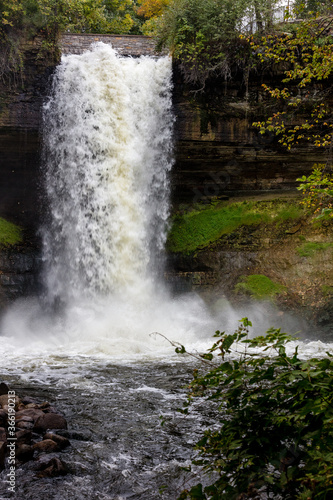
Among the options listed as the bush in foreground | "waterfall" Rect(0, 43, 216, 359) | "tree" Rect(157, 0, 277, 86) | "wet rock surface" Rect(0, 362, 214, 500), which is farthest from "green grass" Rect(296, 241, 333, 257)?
the bush in foreground

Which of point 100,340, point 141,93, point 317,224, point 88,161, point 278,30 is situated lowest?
point 100,340

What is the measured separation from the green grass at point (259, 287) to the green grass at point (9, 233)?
6.75 m

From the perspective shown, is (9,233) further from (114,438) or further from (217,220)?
(114,438)

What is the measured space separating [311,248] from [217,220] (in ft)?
9.64

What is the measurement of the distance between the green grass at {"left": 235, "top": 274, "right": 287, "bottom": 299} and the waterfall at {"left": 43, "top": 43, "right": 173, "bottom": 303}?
258 centimetres

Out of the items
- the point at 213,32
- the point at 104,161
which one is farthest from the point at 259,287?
the point at 213,32

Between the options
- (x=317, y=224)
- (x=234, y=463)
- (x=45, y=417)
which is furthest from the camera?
(x=317, y=224)

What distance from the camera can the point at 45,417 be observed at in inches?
175

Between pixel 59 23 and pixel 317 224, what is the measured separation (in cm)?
932

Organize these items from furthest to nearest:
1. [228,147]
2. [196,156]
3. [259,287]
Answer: [196,156], [228,147], [259,287]

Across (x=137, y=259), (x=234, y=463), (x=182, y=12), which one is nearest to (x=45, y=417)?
(x=234, y=463)

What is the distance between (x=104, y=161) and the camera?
468 inches

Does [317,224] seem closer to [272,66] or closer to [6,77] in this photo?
[272,66]

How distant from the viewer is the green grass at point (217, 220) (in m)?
13.1
